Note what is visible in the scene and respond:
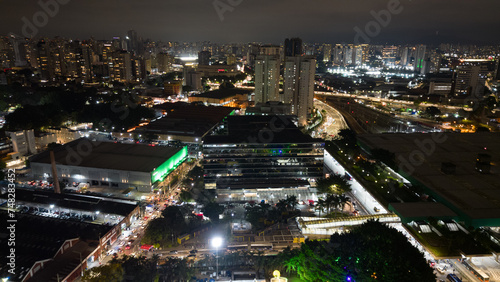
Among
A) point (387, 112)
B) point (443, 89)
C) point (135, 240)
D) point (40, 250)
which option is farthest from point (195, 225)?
point (443, 89)

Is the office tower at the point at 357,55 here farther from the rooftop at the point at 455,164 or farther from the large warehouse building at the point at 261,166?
the large warehouse building at the point at 261,166

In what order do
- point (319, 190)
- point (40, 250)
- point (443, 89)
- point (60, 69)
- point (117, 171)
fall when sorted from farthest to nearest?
point (60, 69), point (443, 89), point (117, 171), point (319, 190), point (40, 250)

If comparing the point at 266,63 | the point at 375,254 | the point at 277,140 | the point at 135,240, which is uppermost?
the point at 266,63

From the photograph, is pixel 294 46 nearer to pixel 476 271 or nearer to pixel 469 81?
pixel 469 81

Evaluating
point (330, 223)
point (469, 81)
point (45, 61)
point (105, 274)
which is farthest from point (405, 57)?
point (105, 274)

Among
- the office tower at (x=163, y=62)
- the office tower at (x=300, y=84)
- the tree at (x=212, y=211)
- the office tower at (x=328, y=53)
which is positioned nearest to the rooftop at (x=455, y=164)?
the tree at (x=212, y=211)

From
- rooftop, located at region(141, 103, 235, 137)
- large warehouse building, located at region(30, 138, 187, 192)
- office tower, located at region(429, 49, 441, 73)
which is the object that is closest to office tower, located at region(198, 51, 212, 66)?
rooftop, located at region(141, 103, 235, 137)

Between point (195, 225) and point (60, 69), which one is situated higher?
point (60, 69)

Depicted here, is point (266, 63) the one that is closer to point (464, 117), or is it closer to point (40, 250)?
point (464, 117)
